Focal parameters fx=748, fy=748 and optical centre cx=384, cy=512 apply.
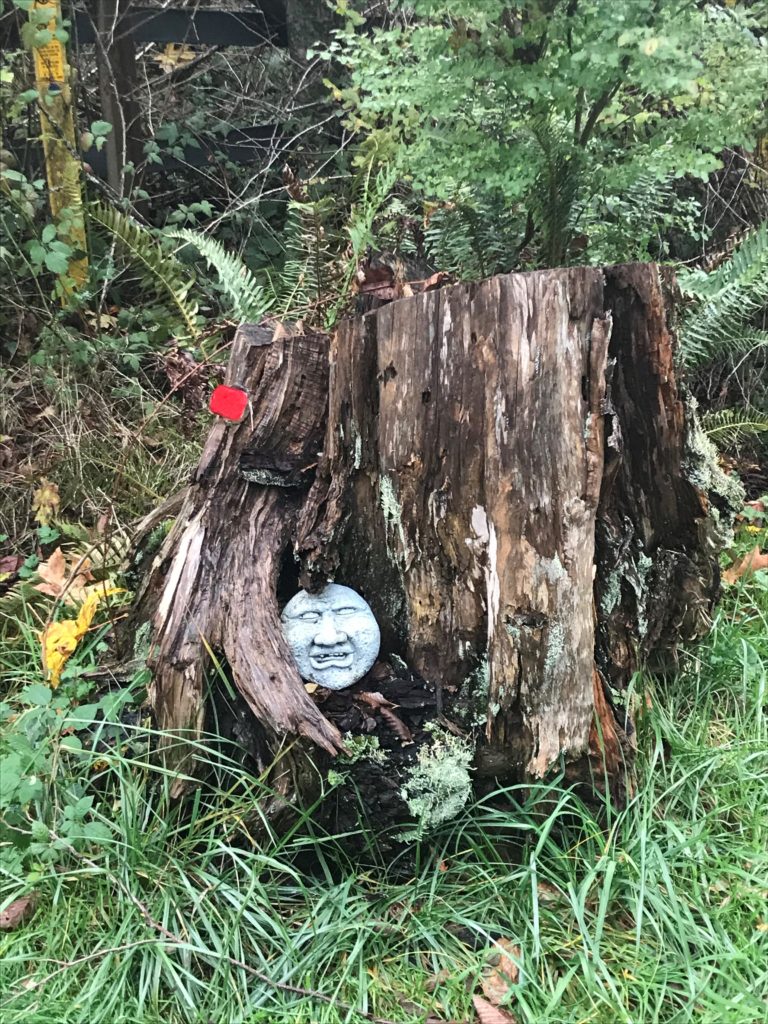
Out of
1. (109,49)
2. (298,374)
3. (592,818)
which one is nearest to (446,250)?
(298,374)

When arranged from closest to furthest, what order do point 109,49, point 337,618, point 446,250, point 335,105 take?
1. point 337,618
2. point 446,250
3. point 109,49
4. point 335,105

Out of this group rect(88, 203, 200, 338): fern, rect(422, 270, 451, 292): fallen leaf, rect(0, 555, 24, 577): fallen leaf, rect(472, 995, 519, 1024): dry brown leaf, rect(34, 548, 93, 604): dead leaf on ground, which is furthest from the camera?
rect(88, 203, 200, 338): fern

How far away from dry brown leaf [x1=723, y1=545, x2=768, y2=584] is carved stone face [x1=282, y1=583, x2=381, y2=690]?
1.64 meters

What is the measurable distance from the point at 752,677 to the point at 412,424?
1.42 metres

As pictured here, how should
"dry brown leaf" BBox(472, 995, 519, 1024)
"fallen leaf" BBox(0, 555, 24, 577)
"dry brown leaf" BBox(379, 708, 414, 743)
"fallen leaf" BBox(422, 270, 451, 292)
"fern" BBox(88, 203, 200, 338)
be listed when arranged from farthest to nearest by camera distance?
"fern" BBox(88, 203, 200, 338)
"fallen leaf" BBox(0, 555, 24, 577)
"fallen leaf" BBox(422, 270, 451, 292)
"dry brown leaf" BBox(379, 708, 414, 743)
"dry brown leaf" BBox(472, 995, 519, 1024)

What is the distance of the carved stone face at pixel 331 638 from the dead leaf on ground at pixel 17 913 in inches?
32.7

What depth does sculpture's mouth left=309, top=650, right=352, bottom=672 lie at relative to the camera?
199cm

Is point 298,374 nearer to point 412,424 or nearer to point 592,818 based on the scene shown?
point 412,424

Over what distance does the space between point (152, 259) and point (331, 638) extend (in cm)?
262

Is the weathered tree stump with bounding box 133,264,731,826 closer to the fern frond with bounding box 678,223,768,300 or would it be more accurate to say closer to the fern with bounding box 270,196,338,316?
the fern with bounding box 270,196,338,316

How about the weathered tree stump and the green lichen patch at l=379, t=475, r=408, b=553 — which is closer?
the weathered tree stump

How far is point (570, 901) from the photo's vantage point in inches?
68.2

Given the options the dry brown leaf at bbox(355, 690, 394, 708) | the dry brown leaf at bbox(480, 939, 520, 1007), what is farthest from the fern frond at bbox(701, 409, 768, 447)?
the dry brown leaf at bbox(480, 939, 520, 1007)

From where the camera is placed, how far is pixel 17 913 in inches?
69.7
